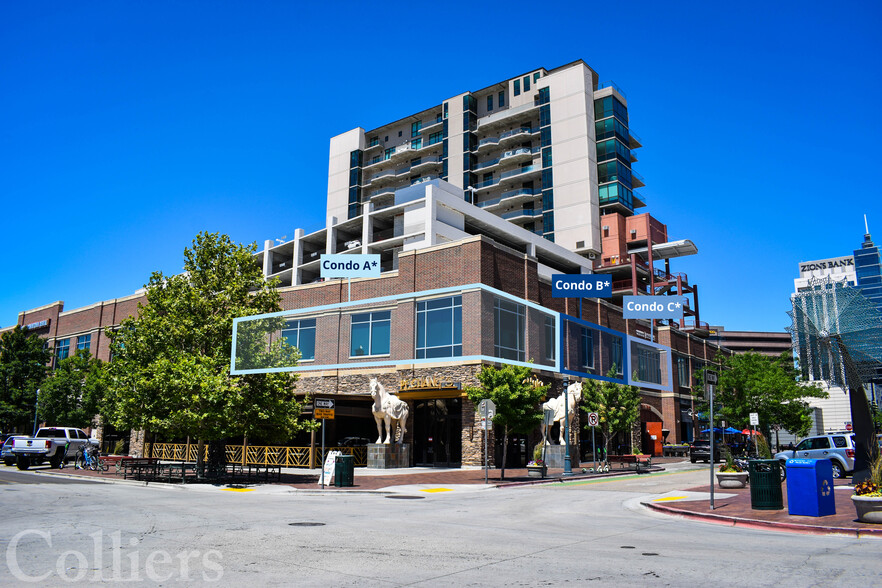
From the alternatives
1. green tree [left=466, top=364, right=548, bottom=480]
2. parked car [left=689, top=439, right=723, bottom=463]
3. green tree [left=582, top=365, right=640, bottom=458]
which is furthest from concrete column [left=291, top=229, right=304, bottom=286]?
green tree [left=466, top=364, right=548, bottom=480]

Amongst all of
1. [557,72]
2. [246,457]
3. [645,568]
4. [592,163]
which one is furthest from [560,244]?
[645,568]

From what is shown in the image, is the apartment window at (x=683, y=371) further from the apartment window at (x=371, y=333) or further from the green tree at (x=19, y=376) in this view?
the green tree at (x=19, y=376)

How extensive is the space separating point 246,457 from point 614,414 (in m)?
21.4

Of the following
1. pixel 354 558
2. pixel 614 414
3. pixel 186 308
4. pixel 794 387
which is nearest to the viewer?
pixel 354 558

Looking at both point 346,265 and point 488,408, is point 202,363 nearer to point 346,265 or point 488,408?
point 488,408

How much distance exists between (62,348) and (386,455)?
48.2 metres

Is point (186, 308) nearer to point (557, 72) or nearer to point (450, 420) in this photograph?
point (450, 420)

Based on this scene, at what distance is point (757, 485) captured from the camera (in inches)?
636

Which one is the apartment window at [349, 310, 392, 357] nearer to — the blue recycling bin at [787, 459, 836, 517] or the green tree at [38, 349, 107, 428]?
the green tree at [38, 349, 107, 428]

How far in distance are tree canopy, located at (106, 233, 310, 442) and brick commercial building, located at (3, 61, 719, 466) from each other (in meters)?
1.53

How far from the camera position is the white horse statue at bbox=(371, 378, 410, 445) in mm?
36062

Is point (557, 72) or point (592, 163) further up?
point (557, 72)

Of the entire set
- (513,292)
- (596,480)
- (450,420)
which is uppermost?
(513,292)

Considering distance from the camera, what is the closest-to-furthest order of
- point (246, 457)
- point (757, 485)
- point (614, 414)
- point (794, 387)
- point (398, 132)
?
1. point (757, 485)
2. point (246, 457)
3. point (614, 414)
4. point (794, 387)
5. point (398, 132)
